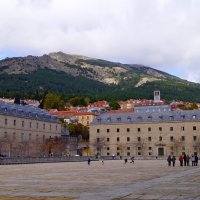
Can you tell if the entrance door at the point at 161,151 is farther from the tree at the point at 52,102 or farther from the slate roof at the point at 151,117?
the tree at the point at 52,102

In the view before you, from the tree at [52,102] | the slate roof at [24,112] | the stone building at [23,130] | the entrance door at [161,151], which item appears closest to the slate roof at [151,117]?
the entrance door at [161,151]

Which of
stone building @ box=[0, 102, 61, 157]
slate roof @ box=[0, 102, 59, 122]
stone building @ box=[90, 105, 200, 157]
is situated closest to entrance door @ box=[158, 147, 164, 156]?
stone building @ box=[90, 105, 200, 157]

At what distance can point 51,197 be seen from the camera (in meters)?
17.1

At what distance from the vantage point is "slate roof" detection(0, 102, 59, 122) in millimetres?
96838

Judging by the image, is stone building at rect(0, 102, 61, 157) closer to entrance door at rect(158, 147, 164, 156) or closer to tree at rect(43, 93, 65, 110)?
entrance door at rect(158, 147, 164, 156)

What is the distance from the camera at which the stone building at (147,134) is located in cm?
10850

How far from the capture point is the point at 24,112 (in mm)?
103500

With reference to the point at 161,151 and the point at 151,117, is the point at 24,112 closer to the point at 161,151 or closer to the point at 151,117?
the point at 151,117

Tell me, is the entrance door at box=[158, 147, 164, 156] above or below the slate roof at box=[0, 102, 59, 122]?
below

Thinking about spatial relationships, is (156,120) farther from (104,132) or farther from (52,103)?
(52,103)

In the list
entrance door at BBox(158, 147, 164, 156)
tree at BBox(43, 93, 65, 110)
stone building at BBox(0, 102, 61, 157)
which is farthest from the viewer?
tree at BBox(43, 93, 65, 110)

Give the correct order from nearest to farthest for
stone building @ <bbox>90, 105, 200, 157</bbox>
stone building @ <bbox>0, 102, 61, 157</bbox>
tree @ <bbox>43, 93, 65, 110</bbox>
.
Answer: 1. stone building @ <bbox>0, 102, 61, 157</bbox>
2. stone building @ <bbox>90, 105, 200, 157</bbox>
3. tree @ <bbox>43, 93, 65, 110</bbox>

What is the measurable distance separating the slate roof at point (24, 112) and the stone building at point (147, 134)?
1383 cm

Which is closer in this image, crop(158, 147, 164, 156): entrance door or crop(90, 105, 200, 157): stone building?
crop(90, 105, 200, 157): stone building
